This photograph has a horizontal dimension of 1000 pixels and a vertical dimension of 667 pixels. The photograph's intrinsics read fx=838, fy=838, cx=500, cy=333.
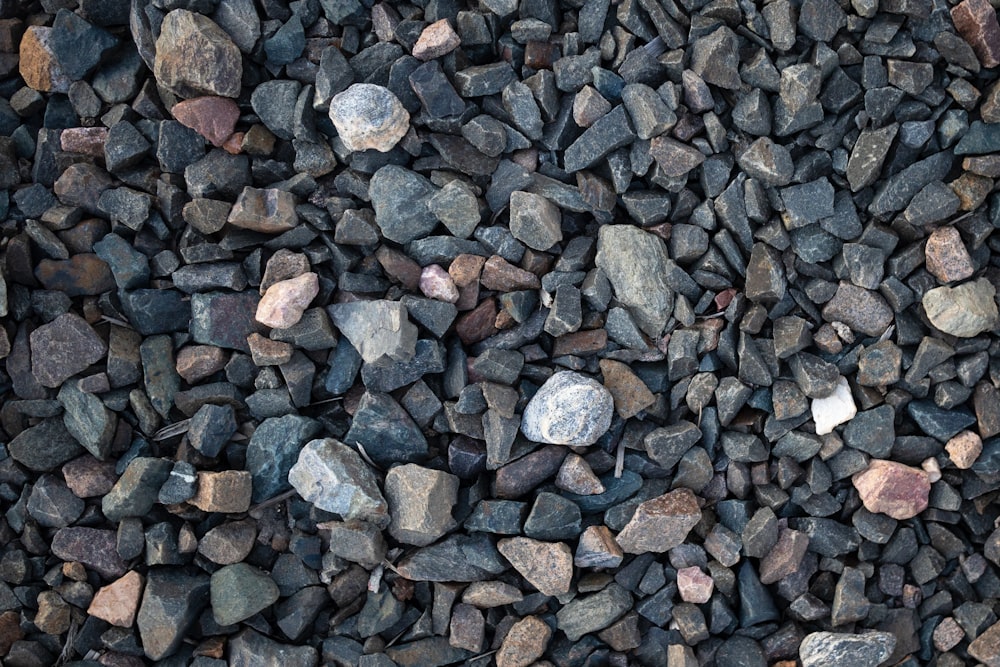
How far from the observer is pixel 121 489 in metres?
2.41

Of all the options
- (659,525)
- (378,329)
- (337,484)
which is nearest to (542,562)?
(659,525)

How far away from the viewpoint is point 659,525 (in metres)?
2.40

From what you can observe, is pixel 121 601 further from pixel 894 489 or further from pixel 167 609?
pixel 894 489

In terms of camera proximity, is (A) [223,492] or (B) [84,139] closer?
(A) [223,492]

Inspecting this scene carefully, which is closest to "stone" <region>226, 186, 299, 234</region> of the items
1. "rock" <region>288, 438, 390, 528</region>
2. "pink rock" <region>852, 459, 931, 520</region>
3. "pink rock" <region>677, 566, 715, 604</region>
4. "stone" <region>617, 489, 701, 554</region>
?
"rock" <region>288, 438, 390, 528</region>

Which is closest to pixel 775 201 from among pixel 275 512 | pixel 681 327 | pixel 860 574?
pixel 681 327

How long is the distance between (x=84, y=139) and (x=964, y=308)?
8.76 ft

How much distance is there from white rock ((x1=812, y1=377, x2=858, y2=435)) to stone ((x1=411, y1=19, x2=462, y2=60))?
1.50 meters

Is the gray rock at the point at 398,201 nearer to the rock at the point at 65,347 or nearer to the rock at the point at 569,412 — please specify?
the rock at the point at 569,412

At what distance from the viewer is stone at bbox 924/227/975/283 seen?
7.78 ft

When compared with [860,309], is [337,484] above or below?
below

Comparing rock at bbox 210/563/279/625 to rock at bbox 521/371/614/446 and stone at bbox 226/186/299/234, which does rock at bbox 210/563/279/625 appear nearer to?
rock at bbox 521/371/614/446

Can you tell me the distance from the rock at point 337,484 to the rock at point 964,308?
65.8 inches

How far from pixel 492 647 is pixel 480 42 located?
1805 millimetres
